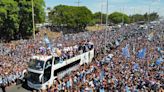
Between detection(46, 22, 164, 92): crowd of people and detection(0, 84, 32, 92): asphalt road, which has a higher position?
detection(46, 22, 164, 92): crowd of people

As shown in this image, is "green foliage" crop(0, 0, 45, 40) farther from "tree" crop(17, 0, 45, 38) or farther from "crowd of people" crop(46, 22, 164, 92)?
"crowd of people" crop(46, 22, 164, 92)

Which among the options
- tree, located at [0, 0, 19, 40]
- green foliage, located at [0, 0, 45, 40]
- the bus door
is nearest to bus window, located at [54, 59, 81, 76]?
the bus door

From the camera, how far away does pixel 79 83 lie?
21.6 meters

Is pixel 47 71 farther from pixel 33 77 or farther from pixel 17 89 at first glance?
pixel 17 89

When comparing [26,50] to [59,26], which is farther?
[59,26]

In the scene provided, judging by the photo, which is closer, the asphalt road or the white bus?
the white bus

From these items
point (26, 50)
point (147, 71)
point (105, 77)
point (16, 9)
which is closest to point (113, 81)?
point (105, 77)

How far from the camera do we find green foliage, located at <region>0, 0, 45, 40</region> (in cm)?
5278

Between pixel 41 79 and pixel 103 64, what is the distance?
23.2 feet

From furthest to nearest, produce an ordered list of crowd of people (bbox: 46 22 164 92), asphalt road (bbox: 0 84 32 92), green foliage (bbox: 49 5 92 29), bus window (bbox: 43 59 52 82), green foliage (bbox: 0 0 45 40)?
green foliage (bbox: 49 5 92 29) < green foliage (bbox: 0 0 45 40) < asphalt road (bbox: 0 84 32 92) < bus window (bbox: 43 59 52 82) < crowd of people (bbox: 46 22 164 92)

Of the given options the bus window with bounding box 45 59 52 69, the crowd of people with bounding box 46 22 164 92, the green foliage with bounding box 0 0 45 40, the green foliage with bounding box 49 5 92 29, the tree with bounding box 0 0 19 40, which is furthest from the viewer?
the green foliage with bounding box 49 5 92 29

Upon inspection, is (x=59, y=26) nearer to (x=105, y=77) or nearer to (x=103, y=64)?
(x=103, y=64)

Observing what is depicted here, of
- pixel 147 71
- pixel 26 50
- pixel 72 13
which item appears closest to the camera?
pixel 147 71

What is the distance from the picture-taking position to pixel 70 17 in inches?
3329
